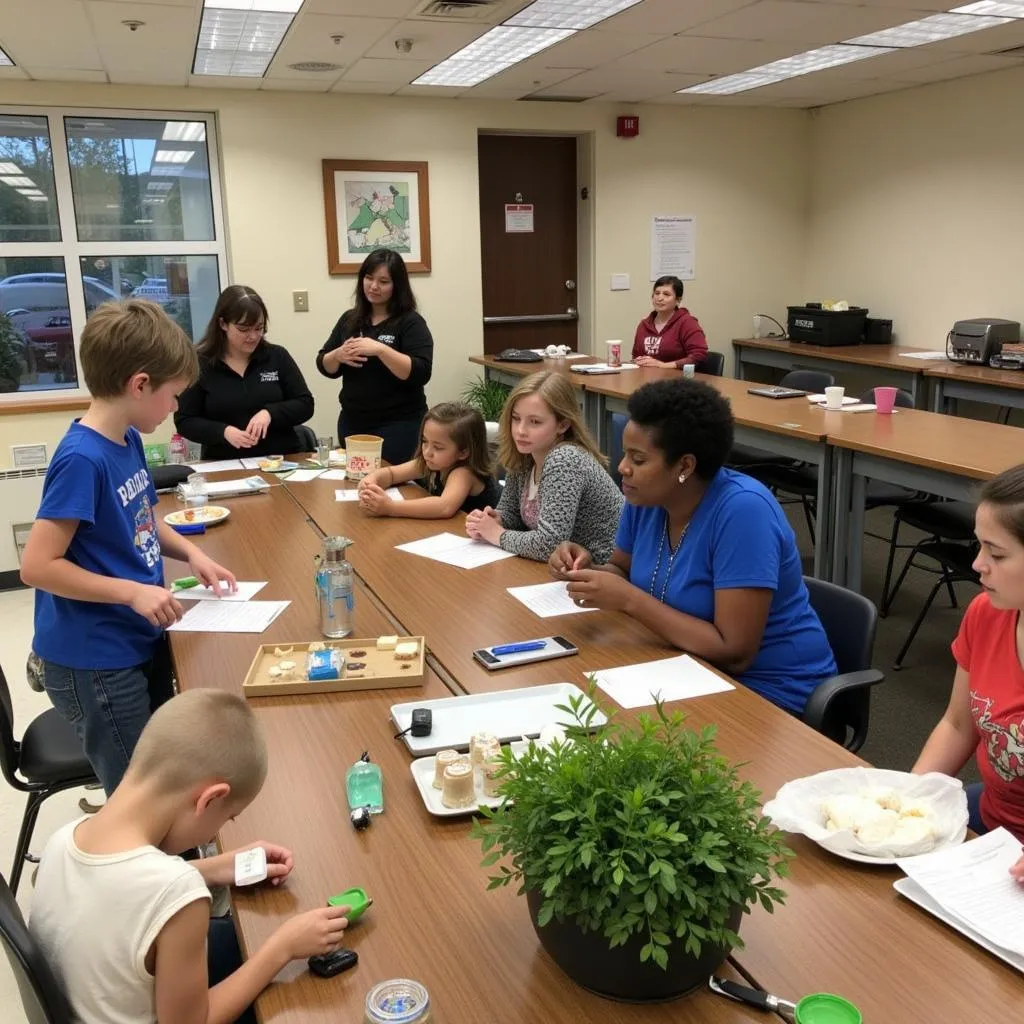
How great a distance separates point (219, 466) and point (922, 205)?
5.05m

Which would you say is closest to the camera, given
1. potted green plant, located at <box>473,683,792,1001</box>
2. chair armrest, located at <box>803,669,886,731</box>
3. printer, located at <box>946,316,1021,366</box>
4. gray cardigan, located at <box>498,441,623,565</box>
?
potted green plant, located at <box>473,683,792,1001</box>

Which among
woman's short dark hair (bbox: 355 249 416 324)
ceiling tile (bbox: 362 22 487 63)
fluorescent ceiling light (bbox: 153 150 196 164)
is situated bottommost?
woman's short dark hair (bbox: 355 249 416 324)

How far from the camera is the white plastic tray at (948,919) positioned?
3.36 ft

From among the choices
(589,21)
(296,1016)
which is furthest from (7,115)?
(296,1016)

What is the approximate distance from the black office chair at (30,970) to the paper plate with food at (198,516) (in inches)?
77.0

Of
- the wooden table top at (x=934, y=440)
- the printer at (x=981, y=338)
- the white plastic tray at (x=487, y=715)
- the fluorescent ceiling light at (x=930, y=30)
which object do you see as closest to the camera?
the white plastic tray at (x=487, y=715)

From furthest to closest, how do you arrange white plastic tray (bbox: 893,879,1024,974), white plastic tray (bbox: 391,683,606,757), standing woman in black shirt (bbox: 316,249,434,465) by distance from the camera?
standing woman in black shirt (bbox: 316,249,434,465)
white plastic tray (bbox: 391,683,606,757)
white plastic tray (bbox: 893,879,1024,974)

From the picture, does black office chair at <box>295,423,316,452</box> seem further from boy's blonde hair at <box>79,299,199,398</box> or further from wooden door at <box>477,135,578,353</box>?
wooden door at <box>477,135,578,353</box>

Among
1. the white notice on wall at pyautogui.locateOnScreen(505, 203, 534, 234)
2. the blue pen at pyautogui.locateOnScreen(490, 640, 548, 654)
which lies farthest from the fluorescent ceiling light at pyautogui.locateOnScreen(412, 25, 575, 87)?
the blue pen at pyautogui.locateOnScreen(490, 640, 548, 654)

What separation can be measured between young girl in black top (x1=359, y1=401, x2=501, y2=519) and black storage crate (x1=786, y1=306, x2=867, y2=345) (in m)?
4.10

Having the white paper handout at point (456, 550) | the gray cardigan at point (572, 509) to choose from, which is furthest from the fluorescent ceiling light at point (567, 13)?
the white paper handout at point (456, 550)

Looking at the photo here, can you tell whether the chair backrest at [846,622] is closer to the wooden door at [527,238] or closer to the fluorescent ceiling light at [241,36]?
the fluorescent ceiling light at [241,36]

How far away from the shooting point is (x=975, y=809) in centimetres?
161

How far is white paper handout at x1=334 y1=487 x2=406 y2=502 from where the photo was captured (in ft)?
10.7
